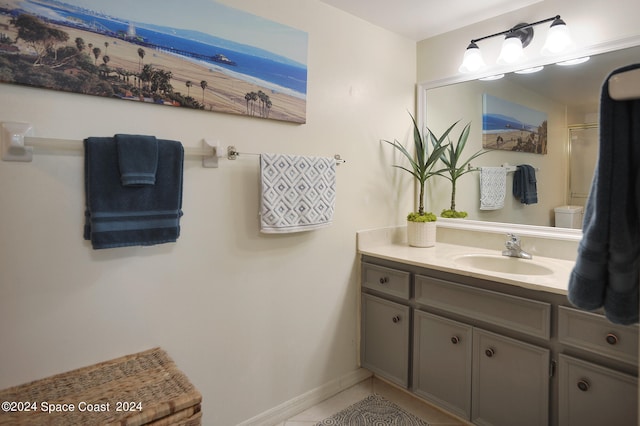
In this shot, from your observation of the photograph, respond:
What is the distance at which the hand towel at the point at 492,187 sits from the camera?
2.25 m

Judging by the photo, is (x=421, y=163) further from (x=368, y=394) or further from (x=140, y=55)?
(x=140, y=55)

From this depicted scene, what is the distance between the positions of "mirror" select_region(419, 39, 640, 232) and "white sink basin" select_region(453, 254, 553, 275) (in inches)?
10.2

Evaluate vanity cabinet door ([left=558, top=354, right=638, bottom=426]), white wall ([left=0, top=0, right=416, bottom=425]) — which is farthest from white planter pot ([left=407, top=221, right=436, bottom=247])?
vanity cabinet door ([left=558, top=354, right=638, bottom=426])

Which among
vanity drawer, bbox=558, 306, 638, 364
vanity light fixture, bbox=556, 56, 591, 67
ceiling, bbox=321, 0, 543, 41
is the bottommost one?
vanity drawer, bbox=558, 306, 638, 364

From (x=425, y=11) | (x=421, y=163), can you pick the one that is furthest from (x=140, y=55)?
(x=421, y=163)

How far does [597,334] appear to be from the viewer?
139 cm

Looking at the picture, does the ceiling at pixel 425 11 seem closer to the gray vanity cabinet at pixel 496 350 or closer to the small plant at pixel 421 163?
the small plant at pixel 421 163

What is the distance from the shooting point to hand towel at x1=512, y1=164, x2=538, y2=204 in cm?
210

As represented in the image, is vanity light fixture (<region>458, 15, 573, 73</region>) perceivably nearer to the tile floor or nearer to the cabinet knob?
the cabinet knob

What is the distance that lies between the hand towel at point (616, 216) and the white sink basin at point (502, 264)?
3.74 feet

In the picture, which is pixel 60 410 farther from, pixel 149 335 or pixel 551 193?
pixel 551 193

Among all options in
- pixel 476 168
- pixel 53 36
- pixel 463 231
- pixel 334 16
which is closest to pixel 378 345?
pixel 463 231

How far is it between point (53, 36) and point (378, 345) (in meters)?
2.07

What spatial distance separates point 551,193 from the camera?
2.02 meters
